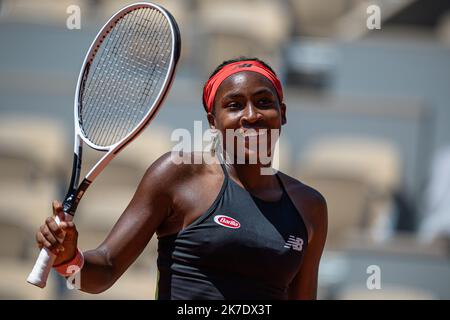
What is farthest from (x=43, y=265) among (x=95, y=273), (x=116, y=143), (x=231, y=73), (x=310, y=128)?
(x=310, y=128)

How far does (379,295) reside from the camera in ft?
18.8

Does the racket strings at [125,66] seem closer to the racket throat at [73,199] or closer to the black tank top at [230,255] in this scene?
the racket throat at [73,199]

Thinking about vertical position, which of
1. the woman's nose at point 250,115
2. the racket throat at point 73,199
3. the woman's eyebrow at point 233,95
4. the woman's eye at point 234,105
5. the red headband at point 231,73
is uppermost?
the red headband at point 231,73

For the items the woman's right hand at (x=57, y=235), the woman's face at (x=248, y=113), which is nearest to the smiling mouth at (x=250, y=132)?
the woman's face at (x=248, y=113)

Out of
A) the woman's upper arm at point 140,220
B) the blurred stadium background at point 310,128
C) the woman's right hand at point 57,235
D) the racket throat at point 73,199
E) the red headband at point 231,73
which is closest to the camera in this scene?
the woman's right hand at point 57,235

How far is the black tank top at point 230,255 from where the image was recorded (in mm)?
2525

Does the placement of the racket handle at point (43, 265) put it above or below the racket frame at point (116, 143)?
below

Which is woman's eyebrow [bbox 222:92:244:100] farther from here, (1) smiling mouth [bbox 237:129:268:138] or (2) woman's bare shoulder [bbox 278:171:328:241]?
(2) woman's bare shoulder [bbox 278:171:328:241]

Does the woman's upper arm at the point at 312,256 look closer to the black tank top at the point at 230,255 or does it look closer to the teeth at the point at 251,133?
the black tank top at the point at 230,255

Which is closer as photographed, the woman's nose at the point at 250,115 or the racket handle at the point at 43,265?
the racket handle at the point at 43,265

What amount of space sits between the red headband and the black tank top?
11.1 inches

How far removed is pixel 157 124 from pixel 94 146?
4223 millimetres

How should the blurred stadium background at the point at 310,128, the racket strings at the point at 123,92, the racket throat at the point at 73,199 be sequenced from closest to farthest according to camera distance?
the racket throat at the point at 73,199, the racket strings at the point at 123,92, the blurred stadium background at the point at 310,128
